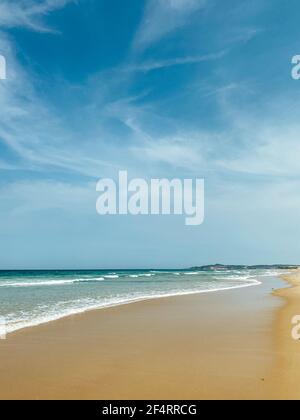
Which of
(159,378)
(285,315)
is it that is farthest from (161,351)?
(285,315)

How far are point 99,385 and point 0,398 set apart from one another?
1.45 meters

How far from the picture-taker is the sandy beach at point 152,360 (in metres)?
5.83

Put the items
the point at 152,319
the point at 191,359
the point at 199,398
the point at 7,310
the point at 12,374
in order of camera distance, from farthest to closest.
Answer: the point at 7,310, the point at 152,319, the point at 191,359, the point at 12,374, the point at 199,398

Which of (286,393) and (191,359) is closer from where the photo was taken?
(286,393)

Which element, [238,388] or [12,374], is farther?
[12,374]

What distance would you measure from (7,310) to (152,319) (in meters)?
6.32

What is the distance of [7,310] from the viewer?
1554cm

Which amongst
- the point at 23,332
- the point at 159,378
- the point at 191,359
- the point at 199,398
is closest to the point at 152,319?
the point at 23,332

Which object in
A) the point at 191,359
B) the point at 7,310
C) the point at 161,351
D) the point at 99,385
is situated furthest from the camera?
the point at 7,310

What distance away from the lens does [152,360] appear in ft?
24.8

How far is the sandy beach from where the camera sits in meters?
5.83

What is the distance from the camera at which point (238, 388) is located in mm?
5852
